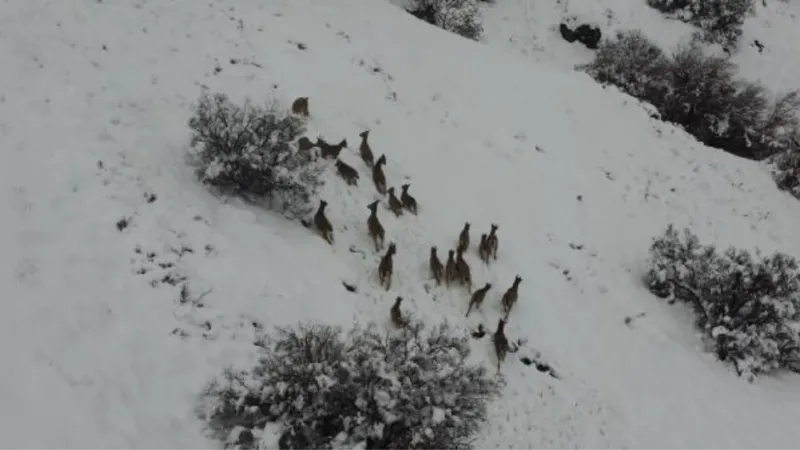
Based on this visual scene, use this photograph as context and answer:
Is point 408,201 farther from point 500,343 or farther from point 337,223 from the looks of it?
point 500,343

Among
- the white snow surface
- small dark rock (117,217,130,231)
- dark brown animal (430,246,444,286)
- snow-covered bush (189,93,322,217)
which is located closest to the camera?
the white snow surface

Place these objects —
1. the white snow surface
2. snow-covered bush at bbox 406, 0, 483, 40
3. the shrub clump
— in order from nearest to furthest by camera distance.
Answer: the white snow surface, the shrub clump, snow-covered bush at bbox 406, 0, 483, 40

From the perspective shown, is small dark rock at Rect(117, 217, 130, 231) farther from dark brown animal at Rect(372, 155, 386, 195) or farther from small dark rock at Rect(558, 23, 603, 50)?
small dark rock at Rect(558, 23, 603, 50)

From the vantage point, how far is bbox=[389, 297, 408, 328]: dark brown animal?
6.57 metres

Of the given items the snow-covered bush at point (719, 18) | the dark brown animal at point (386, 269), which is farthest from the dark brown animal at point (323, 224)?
the snow-covered bush at point (719, 18)

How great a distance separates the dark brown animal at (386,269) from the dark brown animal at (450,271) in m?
0.74

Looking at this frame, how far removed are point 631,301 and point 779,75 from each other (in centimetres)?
1347

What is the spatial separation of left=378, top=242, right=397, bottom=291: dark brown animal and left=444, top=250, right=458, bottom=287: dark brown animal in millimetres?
740

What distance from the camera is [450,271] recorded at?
7.61 m

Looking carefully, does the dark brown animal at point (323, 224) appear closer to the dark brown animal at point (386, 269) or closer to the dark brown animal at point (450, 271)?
the dark brown animal at point (386, 269)

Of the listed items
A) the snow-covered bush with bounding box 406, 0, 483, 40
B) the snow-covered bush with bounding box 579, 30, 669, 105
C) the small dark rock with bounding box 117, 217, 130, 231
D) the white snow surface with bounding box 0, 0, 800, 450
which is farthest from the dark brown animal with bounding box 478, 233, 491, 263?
the snow-covered bush with bounding box 406, 0, 483, 40

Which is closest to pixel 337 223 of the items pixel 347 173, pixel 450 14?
pixel 347 173

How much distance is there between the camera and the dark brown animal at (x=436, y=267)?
753 cm

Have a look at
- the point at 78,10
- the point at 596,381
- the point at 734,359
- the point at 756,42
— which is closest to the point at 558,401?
the point at 596,381
